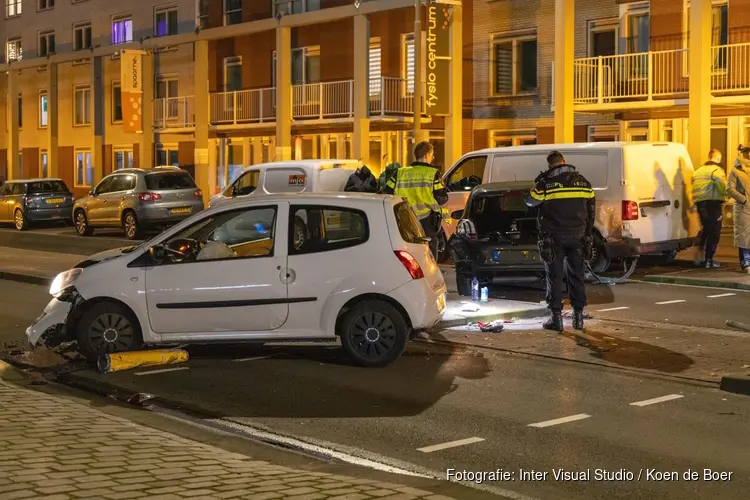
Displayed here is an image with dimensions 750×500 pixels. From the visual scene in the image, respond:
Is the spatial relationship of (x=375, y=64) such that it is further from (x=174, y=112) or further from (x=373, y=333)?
(x=373, y=333)

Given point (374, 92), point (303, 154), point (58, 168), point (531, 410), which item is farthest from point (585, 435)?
point (58, 168)

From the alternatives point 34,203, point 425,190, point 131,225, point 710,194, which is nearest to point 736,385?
point 425,190

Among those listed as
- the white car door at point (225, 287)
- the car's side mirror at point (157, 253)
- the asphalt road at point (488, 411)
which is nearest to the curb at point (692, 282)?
the asphalt road at point (488, 411)

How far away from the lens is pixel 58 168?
157ft

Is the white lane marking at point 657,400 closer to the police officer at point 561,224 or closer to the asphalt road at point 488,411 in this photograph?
the asphalt road at point 488,411

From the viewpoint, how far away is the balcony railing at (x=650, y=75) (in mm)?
24844

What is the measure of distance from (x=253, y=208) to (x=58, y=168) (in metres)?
39.5

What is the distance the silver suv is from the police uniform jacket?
1739 cm

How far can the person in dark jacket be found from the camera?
2025cm

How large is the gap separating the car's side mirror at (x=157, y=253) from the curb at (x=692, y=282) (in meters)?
8.76

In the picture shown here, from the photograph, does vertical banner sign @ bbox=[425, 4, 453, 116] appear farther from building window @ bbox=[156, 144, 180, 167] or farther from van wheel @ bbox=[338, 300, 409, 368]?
van wheel @ bbox=[338, 300, 409, 368]

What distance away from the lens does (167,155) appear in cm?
4250

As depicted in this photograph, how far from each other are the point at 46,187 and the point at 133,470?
30336mm

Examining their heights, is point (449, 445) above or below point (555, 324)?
below
